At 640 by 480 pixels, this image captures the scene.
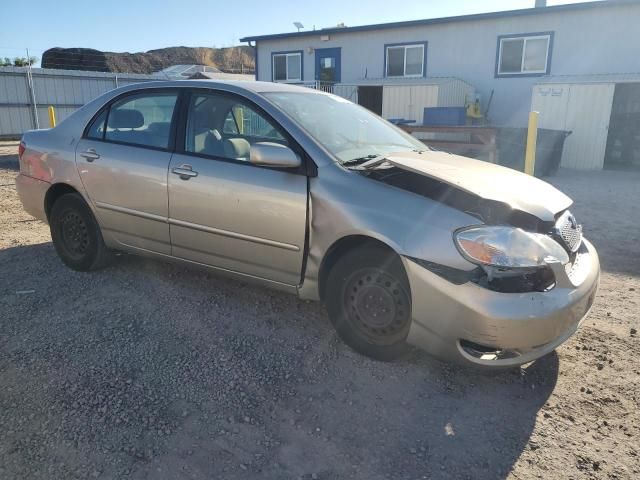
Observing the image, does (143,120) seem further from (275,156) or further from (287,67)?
(287,67)

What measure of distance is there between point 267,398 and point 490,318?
1270mm

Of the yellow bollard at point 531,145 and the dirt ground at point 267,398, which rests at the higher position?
the yellow bollard at point 531,145

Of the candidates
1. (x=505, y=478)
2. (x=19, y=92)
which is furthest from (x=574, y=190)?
(x=19, y=92)

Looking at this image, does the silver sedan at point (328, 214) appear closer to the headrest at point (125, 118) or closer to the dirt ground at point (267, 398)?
the headrest at point (125, 118)

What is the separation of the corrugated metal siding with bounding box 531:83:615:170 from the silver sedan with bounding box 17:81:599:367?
33.9ft

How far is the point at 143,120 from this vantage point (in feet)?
13.8

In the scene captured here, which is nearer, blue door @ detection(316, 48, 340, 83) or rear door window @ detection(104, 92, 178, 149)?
rear door window @ detection(104, 92, 178, 149)

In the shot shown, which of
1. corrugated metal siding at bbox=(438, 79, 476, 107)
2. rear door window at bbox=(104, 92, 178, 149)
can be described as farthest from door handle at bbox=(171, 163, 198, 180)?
corrugated metal siding at bbox=(438, 79, 476, 107)

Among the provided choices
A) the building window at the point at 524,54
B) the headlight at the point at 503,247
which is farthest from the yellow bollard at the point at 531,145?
the building window at the point at 524,54

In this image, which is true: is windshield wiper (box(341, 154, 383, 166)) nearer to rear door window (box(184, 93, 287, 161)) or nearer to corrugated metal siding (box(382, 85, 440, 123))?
rear door window (box(184, 93, 287, 161))

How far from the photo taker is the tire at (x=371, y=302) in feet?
9.75

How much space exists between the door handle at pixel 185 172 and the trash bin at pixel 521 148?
9.11m

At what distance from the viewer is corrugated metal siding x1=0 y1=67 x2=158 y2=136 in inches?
659

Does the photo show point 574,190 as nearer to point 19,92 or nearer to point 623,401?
point 623,401
